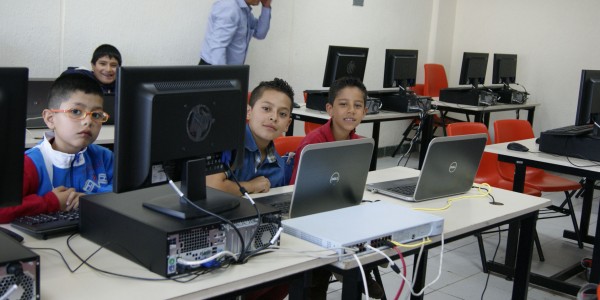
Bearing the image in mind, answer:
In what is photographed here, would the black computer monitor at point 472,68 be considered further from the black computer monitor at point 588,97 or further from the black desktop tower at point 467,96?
the black computer monitor at point 588,97

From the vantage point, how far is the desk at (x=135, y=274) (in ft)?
4.55

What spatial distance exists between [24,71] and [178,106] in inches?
14.1

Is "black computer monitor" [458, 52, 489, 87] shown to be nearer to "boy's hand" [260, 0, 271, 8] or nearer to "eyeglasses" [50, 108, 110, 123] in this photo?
"boy's hand" [260, 0, 271, 8]

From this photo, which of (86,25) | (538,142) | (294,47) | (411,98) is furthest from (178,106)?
(294,47)

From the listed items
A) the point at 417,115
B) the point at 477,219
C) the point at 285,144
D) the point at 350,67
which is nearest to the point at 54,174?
the point at 285,144

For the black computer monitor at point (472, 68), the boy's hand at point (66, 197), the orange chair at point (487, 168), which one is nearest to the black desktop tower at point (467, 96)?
the black computer monitor at point (472, 68)

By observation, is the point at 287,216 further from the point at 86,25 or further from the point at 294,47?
the point at 294,47

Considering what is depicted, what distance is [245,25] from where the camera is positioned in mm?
5277

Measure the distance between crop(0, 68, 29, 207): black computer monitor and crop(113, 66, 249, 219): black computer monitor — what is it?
0.21 meters

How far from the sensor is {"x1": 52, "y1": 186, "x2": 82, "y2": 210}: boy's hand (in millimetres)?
1881

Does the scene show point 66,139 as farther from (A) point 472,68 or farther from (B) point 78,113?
(A) point 472,68

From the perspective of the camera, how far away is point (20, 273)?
1256 mm

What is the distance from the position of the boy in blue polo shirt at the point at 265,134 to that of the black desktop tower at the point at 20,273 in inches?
44.0

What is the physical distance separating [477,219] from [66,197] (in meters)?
1.33
